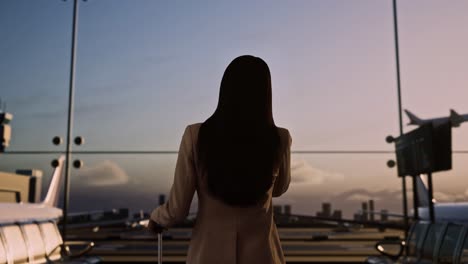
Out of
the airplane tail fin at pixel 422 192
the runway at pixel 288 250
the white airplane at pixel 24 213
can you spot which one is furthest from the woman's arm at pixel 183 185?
the airplane tail fin at pixel 422 192

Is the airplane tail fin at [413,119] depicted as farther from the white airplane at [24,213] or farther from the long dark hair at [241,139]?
the long dark hair at [241,139]

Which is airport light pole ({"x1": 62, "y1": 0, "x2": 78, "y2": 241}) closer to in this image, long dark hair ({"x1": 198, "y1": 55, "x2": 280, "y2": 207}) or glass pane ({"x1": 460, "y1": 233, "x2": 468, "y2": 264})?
glass pane ({"x1": 460, "y1": 233, "x2": 468, "y2": 264})

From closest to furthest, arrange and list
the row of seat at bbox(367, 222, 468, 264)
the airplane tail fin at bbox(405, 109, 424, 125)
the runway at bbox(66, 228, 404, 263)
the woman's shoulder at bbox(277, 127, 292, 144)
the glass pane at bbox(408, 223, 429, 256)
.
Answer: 1. the woman's shoulder at bbox(277, 127, 292, 144)
2. the row of seat at bbox(367, 222, 468, 264)
3. the glass pane at bbox(408, 223, 429, 256)
4. the runway at bbox(66, 228, 404, 263)
5. the airplane tail fin at bbox(405, 109, 424, 125)

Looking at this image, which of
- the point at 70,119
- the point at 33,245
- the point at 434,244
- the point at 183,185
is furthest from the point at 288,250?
the point at 183,185

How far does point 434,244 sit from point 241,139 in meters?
6.61

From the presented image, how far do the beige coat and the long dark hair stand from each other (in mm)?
48

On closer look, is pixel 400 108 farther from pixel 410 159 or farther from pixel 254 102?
pixel 254 102

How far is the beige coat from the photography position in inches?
79.7

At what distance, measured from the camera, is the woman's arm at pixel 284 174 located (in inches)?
87.4

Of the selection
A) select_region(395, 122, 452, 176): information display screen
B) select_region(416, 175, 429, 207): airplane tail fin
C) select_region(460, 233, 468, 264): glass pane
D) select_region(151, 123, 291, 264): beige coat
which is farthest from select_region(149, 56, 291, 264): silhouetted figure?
select_region(416, 175, 429, 207): airplane tail fin

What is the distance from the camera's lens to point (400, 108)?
1266 cm

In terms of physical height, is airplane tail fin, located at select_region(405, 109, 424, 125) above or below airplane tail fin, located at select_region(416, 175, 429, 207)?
above

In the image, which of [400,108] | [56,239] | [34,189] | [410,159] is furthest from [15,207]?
[34,189]

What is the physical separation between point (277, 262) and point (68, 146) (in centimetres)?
1213
